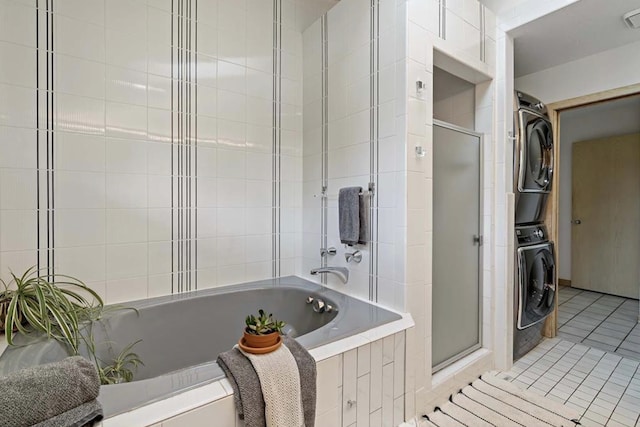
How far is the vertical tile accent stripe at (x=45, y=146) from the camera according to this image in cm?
156

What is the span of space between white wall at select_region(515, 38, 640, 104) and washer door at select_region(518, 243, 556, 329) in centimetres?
133

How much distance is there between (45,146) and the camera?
1574 mm

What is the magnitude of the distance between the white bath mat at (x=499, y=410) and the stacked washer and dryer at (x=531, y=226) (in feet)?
1.82

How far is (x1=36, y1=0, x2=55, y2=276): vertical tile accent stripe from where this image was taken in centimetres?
156

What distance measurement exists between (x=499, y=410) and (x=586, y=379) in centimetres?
87

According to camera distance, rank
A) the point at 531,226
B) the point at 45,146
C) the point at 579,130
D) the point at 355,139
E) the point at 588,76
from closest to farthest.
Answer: the point at 45,146, the point at 355,139, the point at 531,226, the point at 588,76, the point at 579,130

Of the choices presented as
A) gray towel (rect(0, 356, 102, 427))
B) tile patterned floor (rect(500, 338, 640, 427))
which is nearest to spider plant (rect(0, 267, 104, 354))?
gray towel (rect(0, 356, 102, 427))

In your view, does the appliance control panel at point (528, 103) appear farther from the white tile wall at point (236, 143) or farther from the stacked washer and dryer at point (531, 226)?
the white tile wall at point (236, 143)

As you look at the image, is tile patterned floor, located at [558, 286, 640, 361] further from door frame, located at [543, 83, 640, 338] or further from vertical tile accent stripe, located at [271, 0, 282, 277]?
vertical tile accent stripe, located at [271, 0, 282, 277]

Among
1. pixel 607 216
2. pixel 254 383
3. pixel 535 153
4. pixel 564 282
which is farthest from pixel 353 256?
pixel 564 282

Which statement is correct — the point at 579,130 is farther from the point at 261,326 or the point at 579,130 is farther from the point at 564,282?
the point at 261,326

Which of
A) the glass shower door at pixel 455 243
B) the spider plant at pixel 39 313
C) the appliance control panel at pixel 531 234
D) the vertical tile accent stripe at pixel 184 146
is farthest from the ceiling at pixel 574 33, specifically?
the spider plant at pixel 39 313

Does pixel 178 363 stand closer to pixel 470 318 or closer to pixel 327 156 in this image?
pixel 327 156

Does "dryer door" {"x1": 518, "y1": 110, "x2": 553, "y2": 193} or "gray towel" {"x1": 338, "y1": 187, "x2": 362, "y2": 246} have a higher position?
"dryer door" {"x1": 518, "y1": 110, "x2": 553, "y2": 193}
